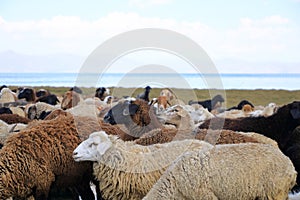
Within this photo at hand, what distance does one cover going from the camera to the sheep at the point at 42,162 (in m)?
6.88

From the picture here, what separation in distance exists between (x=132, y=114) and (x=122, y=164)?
8.14 feet

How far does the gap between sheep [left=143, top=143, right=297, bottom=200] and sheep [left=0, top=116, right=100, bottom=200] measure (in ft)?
5.46

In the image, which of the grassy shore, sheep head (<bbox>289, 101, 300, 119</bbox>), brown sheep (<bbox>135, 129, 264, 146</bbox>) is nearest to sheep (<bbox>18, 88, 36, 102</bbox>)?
the grassy shore

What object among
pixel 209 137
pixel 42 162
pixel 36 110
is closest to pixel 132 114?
pixel 209 137

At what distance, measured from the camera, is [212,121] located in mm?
10547

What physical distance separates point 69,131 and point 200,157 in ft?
7.02

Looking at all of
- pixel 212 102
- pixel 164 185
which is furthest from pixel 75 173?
pixel 212 102

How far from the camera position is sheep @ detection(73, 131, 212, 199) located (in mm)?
6574

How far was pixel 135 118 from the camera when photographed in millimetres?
9023

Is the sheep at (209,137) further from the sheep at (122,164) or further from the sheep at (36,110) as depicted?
the sheep at (36,110)

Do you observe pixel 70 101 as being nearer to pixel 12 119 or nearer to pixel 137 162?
pixel 12 119

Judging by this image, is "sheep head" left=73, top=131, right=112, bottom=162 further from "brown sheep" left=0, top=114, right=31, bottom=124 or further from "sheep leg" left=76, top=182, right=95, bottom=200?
"brown sheep" left=0, top=114, right=31, bottom=124

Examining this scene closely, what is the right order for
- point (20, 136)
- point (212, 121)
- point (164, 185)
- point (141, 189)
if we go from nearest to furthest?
point (164, 185) < point (141, 189) < point (20, 136) < point (212, 121)

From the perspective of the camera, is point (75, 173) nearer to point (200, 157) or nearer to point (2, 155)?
point (2, 155)
